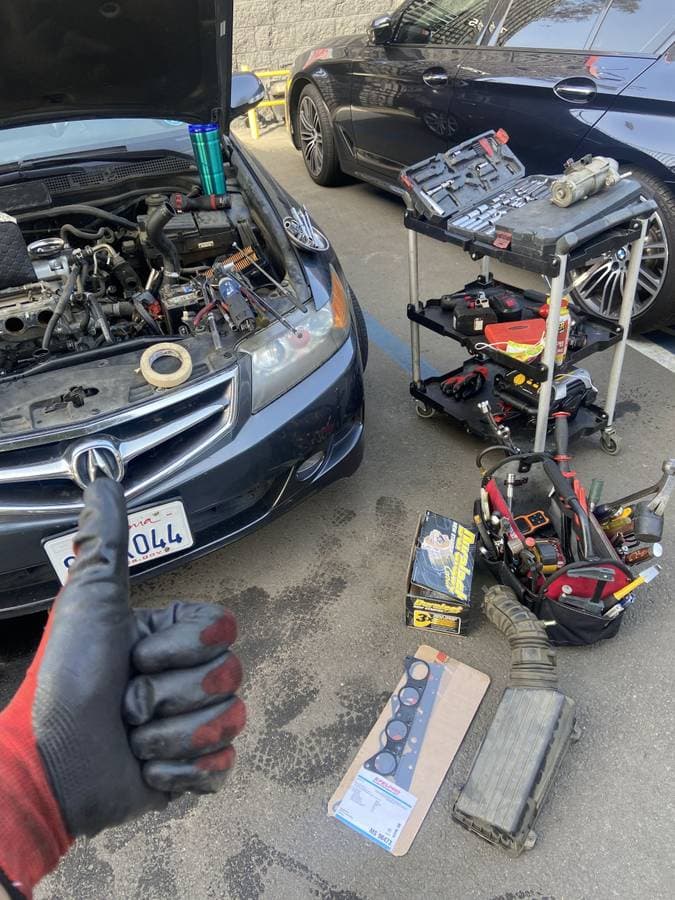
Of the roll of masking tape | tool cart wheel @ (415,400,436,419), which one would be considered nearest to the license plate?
the roll of masking tape

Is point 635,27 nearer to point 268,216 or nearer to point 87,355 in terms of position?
point 268,216

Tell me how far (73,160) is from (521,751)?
294cm

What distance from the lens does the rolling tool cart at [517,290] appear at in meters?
2.19

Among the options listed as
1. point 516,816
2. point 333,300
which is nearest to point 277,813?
point 516,816

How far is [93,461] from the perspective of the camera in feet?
5.59

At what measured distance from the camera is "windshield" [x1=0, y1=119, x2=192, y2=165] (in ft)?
9.34

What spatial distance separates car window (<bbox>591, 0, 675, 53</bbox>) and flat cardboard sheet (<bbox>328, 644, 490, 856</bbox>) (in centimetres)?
301

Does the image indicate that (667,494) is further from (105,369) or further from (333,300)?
(105,369)

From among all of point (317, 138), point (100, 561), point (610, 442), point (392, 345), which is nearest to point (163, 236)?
point (392, 345)

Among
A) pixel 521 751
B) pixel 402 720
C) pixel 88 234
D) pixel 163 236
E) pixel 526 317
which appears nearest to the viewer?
pixel 521 751

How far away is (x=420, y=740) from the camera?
6.01 feet

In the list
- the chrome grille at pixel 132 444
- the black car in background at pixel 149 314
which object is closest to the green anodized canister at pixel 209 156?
the black car in background at pixel 149 314

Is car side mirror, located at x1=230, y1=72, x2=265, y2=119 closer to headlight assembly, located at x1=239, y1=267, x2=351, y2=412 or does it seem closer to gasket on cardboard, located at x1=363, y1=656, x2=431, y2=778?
headlight assembly, located at x1=239, y1=267, x2=351, y2=412

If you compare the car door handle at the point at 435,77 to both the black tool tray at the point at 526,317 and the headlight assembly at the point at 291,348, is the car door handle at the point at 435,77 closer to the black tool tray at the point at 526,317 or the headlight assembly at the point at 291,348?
the black tool tray at the point at 526,317
